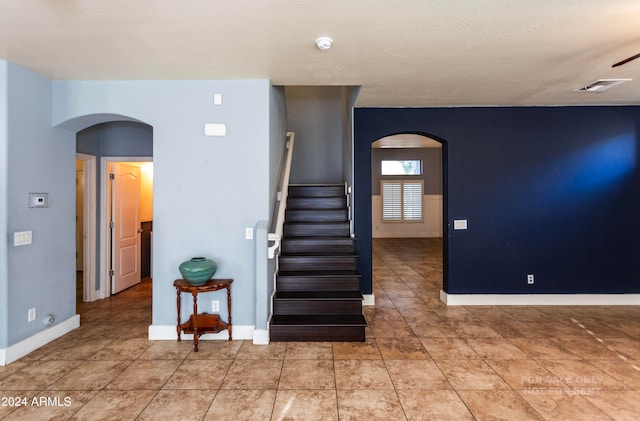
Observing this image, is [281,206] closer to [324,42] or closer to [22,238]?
[324,42]

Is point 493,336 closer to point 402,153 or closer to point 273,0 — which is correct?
point 273,0

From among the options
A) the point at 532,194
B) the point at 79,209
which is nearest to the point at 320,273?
the point at 532,194

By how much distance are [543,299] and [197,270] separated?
451 cm

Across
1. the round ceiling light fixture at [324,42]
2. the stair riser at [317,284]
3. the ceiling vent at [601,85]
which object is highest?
the ceiling vent at [601,85]

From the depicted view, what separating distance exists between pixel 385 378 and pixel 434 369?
47 centimetres

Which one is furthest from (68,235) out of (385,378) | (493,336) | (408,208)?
(408,208)

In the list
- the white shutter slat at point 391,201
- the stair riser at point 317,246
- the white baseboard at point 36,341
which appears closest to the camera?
the white baseboard at point 36,341

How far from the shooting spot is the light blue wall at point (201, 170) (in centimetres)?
339

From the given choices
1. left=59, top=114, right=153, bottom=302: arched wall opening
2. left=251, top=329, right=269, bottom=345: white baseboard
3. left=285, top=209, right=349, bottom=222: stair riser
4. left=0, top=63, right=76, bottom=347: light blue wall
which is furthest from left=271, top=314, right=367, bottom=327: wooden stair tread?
left=59, top=114, right=153, bottom=302: arched wall opening

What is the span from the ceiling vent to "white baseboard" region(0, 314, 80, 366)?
6.35m

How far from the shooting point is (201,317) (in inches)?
131

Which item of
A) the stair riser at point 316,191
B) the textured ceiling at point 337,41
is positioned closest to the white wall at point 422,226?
the stair riser at point 316,191

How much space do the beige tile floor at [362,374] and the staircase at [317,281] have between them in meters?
0.19

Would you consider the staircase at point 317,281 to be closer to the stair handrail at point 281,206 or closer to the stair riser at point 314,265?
the stair riser at point 314,265
